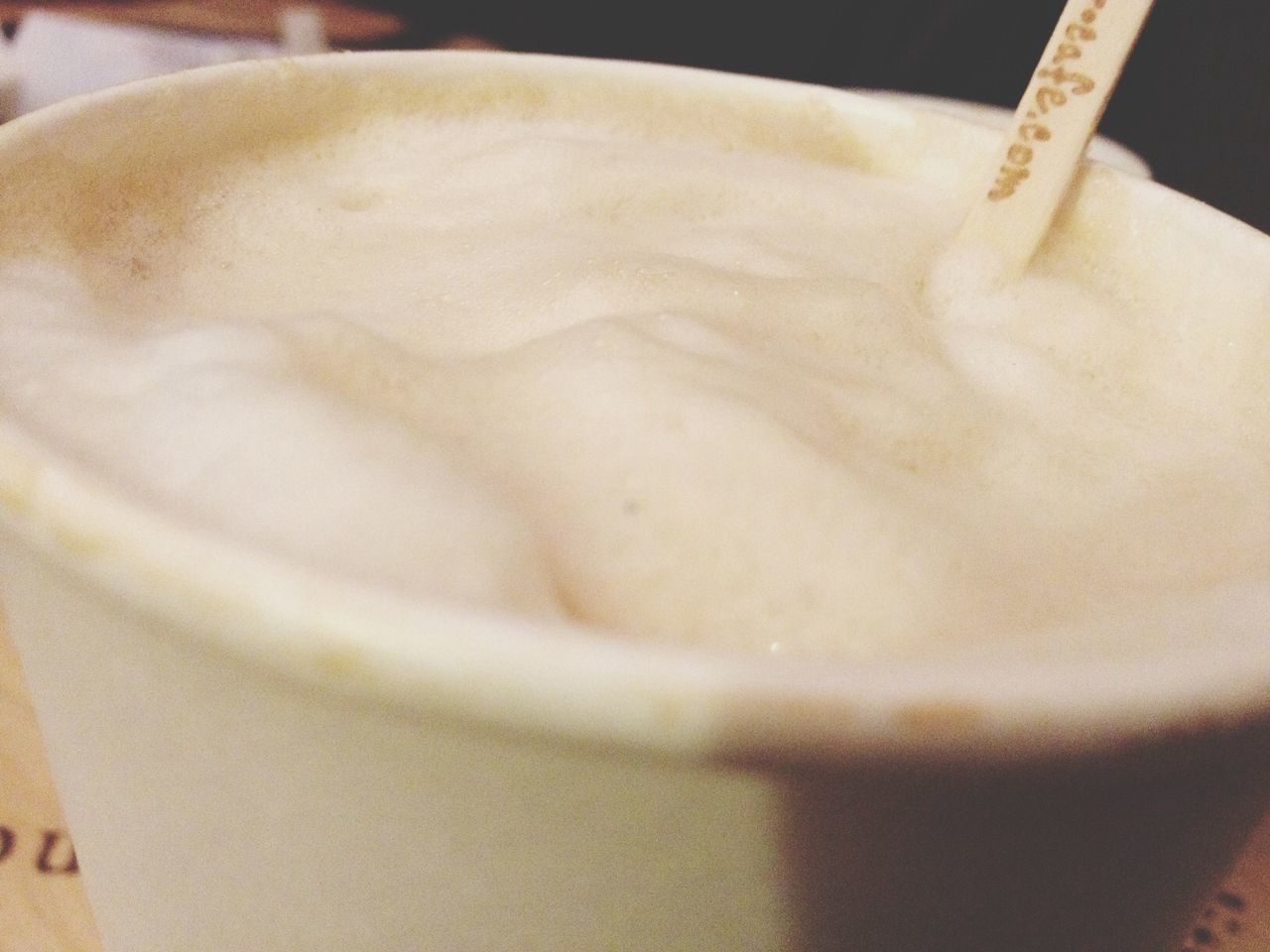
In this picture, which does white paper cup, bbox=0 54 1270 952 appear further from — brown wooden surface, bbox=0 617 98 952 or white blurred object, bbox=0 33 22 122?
white blurred object, bbox=0 33 22 122

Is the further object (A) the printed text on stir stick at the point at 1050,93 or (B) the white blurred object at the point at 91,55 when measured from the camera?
(B) the white blurred object at the point at 91,55

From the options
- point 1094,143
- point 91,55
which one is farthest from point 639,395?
point 91,55

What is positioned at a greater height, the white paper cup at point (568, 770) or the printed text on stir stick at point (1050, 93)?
the printed text on stir stick at point (1050, 93)

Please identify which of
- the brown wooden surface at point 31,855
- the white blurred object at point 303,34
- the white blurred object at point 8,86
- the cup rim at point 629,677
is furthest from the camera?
the white blurred object at point 303,34

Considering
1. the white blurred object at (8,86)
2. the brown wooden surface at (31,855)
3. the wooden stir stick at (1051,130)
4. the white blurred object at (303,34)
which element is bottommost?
the brown wooden surface at (31,855)

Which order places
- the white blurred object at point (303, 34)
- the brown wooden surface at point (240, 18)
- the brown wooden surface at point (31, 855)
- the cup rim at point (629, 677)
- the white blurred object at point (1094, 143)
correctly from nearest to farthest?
the cup rim at point (629, 677), the brown wooden surface at point (31, 855), the white blurred object at point (1094, 143), the white blurred object at point (303, 34), the brown wooden surface at point (240, 18)

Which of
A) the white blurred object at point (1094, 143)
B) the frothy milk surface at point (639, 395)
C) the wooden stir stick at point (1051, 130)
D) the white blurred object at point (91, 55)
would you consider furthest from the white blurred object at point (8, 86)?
the wooden stir stick at point (1051, 130)

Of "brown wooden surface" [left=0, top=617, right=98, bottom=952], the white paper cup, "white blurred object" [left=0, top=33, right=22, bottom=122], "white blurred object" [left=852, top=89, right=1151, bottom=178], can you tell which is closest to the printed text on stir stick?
"white blurred object" [left=852, top=89, right=1151, bottom=178]

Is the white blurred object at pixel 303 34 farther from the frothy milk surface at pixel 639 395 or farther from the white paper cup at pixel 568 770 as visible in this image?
the white paper cup at pixel 568 770
